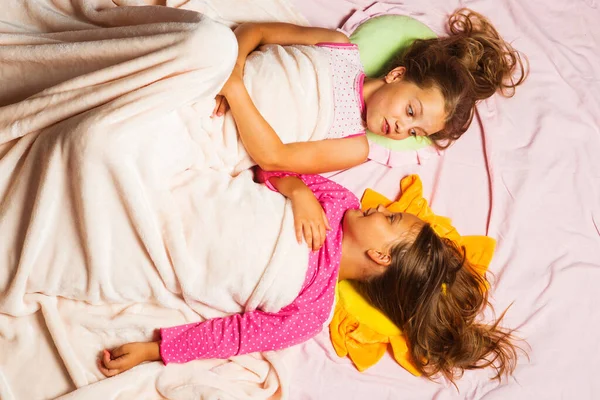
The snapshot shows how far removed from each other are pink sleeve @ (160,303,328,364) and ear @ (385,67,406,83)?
0.61 meters

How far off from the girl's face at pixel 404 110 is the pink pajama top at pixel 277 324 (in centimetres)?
21

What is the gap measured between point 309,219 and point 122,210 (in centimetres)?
39

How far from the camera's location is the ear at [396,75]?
162cm

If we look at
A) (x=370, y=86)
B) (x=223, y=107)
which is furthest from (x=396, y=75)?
(x=223, y=107)

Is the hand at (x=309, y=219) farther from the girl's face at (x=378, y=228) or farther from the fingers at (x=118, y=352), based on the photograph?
the fingers at (x=118, y=352)

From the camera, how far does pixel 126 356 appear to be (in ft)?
4.28

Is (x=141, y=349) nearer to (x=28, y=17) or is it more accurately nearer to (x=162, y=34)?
(x=162, y=34)

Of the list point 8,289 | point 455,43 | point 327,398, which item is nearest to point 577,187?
point 455,43

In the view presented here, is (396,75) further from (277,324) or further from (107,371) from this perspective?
(107,371)

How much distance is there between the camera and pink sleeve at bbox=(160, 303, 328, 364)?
132cm

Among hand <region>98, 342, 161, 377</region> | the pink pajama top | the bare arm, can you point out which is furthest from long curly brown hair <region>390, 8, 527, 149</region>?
hand <region>98, 342, 161, 377</region>

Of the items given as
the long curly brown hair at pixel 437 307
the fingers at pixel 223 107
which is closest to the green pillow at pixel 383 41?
the long curly brown hair at pixel 437 307

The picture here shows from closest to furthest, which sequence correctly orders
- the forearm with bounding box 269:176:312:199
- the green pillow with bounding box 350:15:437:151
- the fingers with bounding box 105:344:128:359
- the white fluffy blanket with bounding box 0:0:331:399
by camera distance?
1. the white fluffy blanket with bounding box 0:0:331:399
2. the fingers with bounding box 105:344:128:359
3. the forearm with bounding box 269:176:312:199
4. the green pillow with bounding box 350:15:437:151

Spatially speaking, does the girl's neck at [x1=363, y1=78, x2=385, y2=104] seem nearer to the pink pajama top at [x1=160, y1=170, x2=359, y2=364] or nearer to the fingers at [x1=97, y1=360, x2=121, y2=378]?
the pink pajama top at [x1=160, y1=170, x2=359, y2=364]
